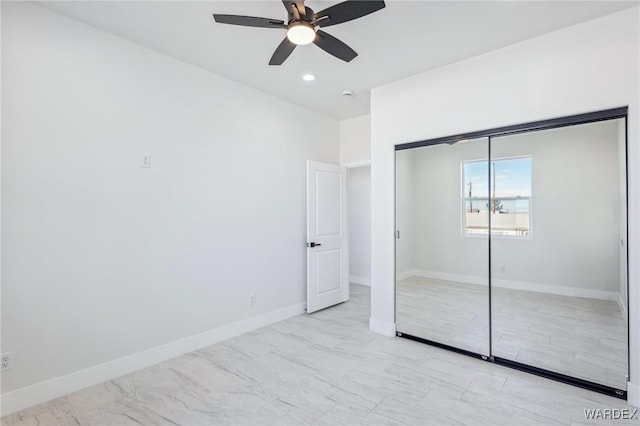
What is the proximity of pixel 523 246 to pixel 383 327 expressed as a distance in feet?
5.65

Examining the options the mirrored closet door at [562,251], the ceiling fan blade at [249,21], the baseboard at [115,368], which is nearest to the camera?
the ceiling fan blade at [249,21]

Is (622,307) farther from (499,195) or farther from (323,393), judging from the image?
Result: (323,393)

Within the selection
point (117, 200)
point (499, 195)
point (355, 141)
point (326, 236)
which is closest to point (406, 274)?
point (499, 195)

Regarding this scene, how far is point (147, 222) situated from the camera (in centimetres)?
302

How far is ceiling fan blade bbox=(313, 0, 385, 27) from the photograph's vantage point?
188 cm

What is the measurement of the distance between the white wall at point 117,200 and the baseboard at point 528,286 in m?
2.04

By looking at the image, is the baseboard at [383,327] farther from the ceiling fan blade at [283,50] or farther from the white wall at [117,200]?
the ceiling fan blade at [283,50]

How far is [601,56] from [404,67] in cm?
160

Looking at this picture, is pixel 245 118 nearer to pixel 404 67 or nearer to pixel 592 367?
pixel 404 67

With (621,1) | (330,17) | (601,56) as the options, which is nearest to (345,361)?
(330,17)

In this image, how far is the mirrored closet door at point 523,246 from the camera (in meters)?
Answer: 2.61

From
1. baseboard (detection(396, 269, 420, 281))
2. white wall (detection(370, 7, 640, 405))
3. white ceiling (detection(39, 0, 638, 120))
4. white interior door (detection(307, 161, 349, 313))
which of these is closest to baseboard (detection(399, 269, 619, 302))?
baseboard (detection(396, 269, 420, 281))

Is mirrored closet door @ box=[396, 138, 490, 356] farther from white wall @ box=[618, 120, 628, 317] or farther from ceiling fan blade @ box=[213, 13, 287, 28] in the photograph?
ceiling fan blade @ box=[213, 13, 287, 28]

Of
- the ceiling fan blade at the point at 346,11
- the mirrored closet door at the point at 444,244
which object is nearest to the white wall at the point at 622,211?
the mirrored closet door at the point at 444,244
